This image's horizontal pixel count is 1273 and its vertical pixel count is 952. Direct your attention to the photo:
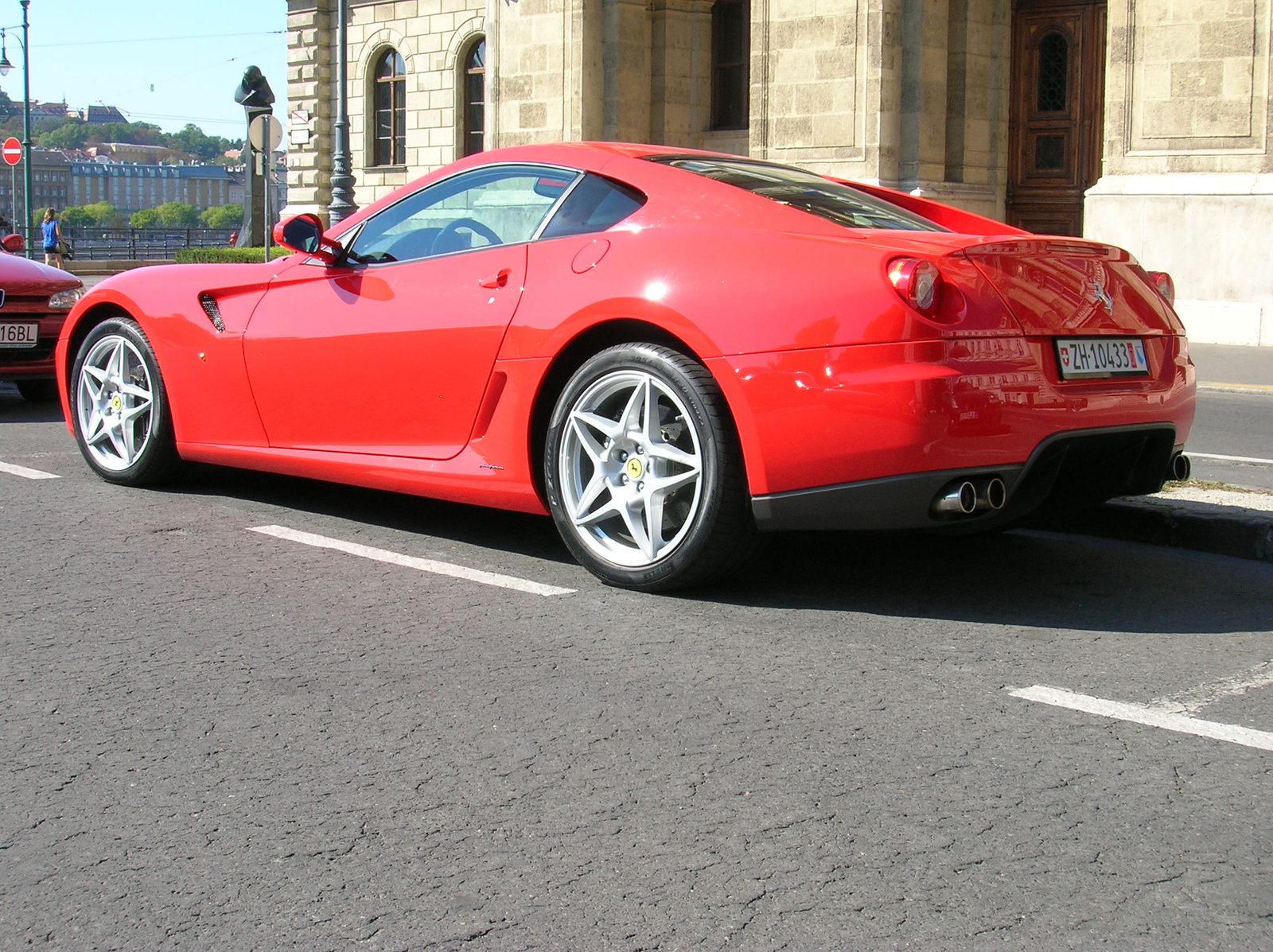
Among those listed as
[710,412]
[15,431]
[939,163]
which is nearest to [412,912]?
[710,412]

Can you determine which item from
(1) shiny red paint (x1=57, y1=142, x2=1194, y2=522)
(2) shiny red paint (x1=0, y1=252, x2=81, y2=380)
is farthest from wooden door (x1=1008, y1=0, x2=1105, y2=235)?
(1) shiny red paint (x1=57, y1=142, x2=1194, y2=522)

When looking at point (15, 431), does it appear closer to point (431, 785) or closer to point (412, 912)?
point (431, 785)

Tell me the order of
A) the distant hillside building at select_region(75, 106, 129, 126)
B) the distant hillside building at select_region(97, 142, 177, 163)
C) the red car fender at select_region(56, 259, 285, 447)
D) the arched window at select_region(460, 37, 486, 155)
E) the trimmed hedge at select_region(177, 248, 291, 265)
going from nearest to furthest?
the red car fender at select_region(56, 259, 285, 447)
the trimmed hedge at select_region(177, 248, 291, 265)
the arched window at select_region(460, 37, 486, 155)
the distant hillside building at select_region(97, 142, 177, 163)
the distant hillside building at select_region(75, 106, 129, 126)

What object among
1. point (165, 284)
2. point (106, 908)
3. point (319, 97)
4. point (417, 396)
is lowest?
point (106, 908)

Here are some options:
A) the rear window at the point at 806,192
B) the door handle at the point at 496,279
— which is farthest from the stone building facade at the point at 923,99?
the door handle at the point at 496,279

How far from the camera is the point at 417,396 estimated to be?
5.09 metres

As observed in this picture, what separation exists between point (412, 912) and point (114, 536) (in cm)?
336

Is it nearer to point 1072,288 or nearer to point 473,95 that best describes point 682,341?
point 1072,288

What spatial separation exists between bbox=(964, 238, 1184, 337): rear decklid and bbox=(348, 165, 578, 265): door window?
4.92 feet

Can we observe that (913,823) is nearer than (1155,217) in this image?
Yes

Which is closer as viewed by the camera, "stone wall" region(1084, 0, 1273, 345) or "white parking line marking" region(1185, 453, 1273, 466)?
"white parking line marking" region(1185, 453, 1273, 466)

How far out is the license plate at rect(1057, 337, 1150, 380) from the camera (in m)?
4.25

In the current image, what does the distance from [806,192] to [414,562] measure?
1761 mm

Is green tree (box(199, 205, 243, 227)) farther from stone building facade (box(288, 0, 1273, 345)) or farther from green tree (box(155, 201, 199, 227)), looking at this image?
stone building facade (box(288, 0, 1273, 345))
